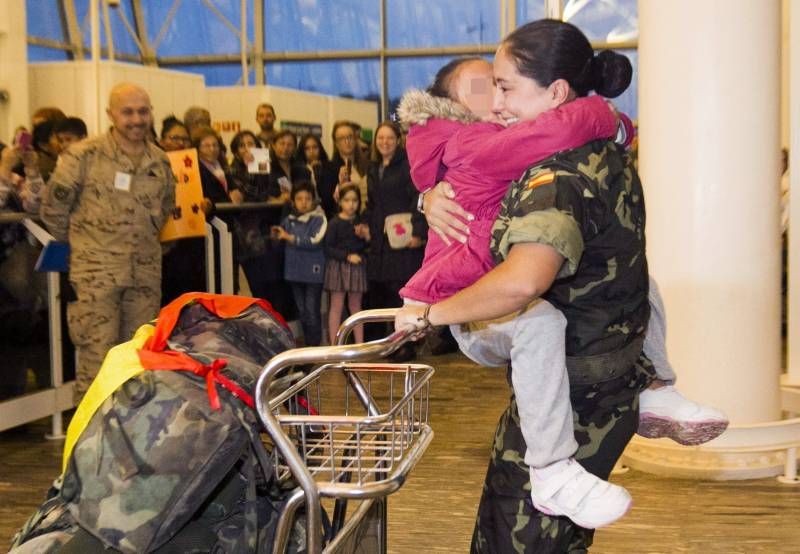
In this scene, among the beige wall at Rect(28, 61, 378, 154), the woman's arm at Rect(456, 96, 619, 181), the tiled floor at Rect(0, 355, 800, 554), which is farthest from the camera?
the beige wall at Rect(28, 61, 378, 154)

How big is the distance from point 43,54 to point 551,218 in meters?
14.1

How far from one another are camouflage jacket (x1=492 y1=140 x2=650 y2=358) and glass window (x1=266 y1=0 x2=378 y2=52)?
1497cm

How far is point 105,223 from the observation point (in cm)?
593

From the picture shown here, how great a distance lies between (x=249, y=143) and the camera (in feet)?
28.4

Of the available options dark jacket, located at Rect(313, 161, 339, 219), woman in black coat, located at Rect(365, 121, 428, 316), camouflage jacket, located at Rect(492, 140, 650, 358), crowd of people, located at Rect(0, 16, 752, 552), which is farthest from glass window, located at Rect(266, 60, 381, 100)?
camouflage jacket, located at Rect(492, 140, 650, 358)

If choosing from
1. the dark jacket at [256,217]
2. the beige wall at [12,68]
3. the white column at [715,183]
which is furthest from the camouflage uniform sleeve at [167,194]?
the beige wall at [12,68]

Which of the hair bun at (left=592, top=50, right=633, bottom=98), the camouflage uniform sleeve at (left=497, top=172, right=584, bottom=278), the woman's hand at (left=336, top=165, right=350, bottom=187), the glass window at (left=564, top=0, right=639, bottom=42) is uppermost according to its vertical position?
the glass window at (left=564, top=0, right=639, bottom=42)

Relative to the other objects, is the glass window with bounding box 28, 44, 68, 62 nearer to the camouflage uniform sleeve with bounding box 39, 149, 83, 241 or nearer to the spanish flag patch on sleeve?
the camouflage uniform sleeve with bounding box 39, 149, 83, 241

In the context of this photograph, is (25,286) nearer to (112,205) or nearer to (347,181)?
(112,205)

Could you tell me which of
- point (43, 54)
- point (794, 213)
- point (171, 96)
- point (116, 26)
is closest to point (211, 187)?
point (794, 213)

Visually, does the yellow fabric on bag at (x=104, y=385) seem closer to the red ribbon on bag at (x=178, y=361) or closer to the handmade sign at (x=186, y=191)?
the red ribbon on bag at (x=178, y=361)

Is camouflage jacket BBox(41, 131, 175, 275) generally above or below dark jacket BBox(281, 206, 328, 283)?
above

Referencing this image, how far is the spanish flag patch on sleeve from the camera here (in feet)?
7.12

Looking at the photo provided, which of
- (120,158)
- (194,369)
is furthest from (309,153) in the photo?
(194,369)
